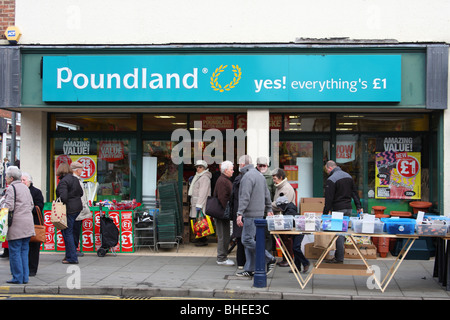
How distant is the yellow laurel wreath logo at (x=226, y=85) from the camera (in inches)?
409

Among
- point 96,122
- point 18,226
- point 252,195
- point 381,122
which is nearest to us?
point 18,226

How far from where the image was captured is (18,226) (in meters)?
7.75

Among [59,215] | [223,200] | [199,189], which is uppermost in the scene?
[199,189]

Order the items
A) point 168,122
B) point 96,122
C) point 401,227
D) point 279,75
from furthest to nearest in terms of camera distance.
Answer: point 96,122 → point 168,122 → point 279,75 → point 401,227

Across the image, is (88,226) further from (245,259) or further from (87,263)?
(245,259)

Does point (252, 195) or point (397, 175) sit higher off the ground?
point (397, 175)

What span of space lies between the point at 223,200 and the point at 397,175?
431 centimetres

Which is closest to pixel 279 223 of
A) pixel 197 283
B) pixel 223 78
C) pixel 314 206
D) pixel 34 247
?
pixel 197 283

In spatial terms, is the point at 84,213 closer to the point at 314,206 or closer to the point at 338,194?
the point at 314,206

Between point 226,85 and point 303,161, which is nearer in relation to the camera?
point 226,85

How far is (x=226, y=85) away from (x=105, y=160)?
11.6 ft

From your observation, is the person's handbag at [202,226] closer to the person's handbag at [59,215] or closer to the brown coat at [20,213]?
the person's handbag at [59,215]

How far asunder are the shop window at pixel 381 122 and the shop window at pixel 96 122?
4.92 metres

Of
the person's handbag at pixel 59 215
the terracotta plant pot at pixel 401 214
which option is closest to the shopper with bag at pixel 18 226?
the person's handbag at pixel 59 215
